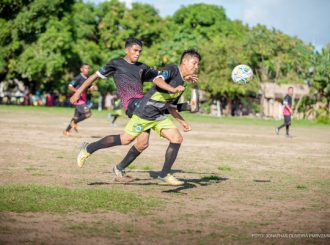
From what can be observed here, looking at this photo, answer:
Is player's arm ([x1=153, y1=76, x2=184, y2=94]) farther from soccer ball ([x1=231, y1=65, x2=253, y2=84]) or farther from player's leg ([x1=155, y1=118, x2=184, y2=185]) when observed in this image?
soccer ball ([x1=231, y1=65, x2=253, y2=84])

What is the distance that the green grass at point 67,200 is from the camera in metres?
7.78

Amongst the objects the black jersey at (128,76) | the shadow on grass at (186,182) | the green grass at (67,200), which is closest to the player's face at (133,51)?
the black jersey at (128,76)

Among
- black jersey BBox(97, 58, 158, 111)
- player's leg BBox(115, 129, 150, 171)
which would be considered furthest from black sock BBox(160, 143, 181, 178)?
black jersey BBox(97, 58, 158, 111)

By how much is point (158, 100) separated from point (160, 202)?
2.13 metres

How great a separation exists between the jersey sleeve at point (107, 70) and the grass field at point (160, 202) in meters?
1.81

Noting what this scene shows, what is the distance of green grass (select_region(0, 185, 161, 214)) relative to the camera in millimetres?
7781

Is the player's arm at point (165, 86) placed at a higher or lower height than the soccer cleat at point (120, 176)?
higher

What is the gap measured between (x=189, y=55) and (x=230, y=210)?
2.95 meters

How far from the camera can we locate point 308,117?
6744 centimetres

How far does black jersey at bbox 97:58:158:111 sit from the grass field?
1.52 metres

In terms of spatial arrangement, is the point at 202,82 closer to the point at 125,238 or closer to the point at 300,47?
the point at 300,47

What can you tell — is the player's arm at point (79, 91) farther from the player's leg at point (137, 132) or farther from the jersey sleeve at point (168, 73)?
the jersey sleeve at point (168, 73)

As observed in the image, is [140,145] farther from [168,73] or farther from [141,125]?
[168,73]

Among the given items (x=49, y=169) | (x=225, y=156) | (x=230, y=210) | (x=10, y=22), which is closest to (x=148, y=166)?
(x=49, y=169)
